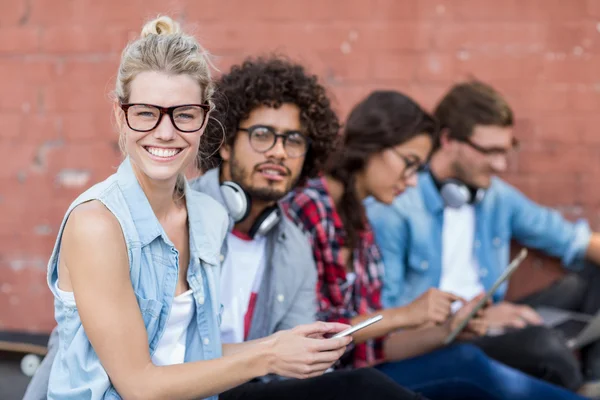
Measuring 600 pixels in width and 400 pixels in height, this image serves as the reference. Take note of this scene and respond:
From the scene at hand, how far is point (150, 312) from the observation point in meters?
1.82

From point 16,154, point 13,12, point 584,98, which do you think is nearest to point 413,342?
point 584,98

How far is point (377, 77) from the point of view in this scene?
3.39m

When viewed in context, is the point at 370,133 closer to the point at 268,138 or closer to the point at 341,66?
the point at 341,66

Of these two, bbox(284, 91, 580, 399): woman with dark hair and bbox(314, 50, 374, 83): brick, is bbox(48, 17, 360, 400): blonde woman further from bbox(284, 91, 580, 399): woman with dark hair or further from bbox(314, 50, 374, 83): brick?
bbox(314, 50, 374, 83): brick

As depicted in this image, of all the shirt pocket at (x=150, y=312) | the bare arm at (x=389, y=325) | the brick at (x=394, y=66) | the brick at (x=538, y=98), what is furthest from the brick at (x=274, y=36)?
Answer: the shirt pocket at (x=150, y=312)

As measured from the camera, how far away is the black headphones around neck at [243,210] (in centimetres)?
228

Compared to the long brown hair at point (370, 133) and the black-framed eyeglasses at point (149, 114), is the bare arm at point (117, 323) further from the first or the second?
the long brown hair at point (370, 133)

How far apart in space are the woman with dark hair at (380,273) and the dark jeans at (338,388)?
489 millimetres

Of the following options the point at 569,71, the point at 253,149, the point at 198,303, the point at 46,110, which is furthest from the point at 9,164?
the point at 569,71

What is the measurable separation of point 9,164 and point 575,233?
7.63ft

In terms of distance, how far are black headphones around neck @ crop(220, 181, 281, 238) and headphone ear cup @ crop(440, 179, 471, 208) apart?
1.05 meters

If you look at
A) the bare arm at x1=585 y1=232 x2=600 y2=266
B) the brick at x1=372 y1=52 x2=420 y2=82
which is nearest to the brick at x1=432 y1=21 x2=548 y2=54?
the brick at x1=372 y1=52 x2=420 y2=82

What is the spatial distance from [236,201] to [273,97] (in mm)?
358

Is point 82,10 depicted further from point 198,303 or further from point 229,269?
point 198,303
